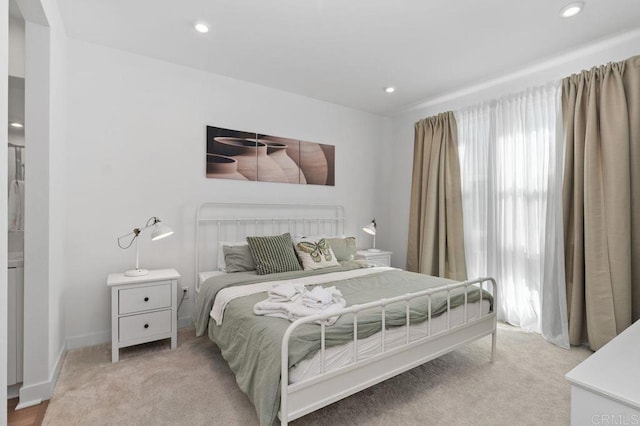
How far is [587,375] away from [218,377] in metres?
2.14

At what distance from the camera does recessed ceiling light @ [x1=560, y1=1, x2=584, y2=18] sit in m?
2.14

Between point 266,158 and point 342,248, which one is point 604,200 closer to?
point 342,248

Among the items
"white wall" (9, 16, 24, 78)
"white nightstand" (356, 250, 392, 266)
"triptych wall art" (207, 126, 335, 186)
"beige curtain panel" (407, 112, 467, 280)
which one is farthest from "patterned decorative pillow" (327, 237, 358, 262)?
"white wall" (9, 16, 24, 78)

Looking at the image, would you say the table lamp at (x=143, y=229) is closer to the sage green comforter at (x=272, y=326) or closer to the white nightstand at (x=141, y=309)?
the white nightstand at (x=141, y=309)

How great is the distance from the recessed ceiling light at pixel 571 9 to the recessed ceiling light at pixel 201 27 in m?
2.67

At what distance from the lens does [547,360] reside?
2529 millimetres

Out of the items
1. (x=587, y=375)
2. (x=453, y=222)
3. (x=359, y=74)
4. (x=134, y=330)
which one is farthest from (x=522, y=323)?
(x=134, y=330)

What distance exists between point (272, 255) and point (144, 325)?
1.20m

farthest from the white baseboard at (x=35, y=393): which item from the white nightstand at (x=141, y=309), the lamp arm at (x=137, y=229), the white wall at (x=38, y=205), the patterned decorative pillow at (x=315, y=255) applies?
the patterned decorative pillow at (x=315, y=255)

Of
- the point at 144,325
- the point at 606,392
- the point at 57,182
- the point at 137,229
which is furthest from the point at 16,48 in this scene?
the point at 606,392

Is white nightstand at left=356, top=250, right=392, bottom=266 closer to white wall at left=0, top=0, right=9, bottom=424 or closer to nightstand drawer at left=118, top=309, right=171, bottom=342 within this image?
nightstand drawer at left=118, top=309, right=171, bottom=342

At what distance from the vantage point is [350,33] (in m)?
2.53

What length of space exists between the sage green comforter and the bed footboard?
5 centimetres

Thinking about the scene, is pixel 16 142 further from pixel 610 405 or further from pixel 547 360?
pixel 547 360
